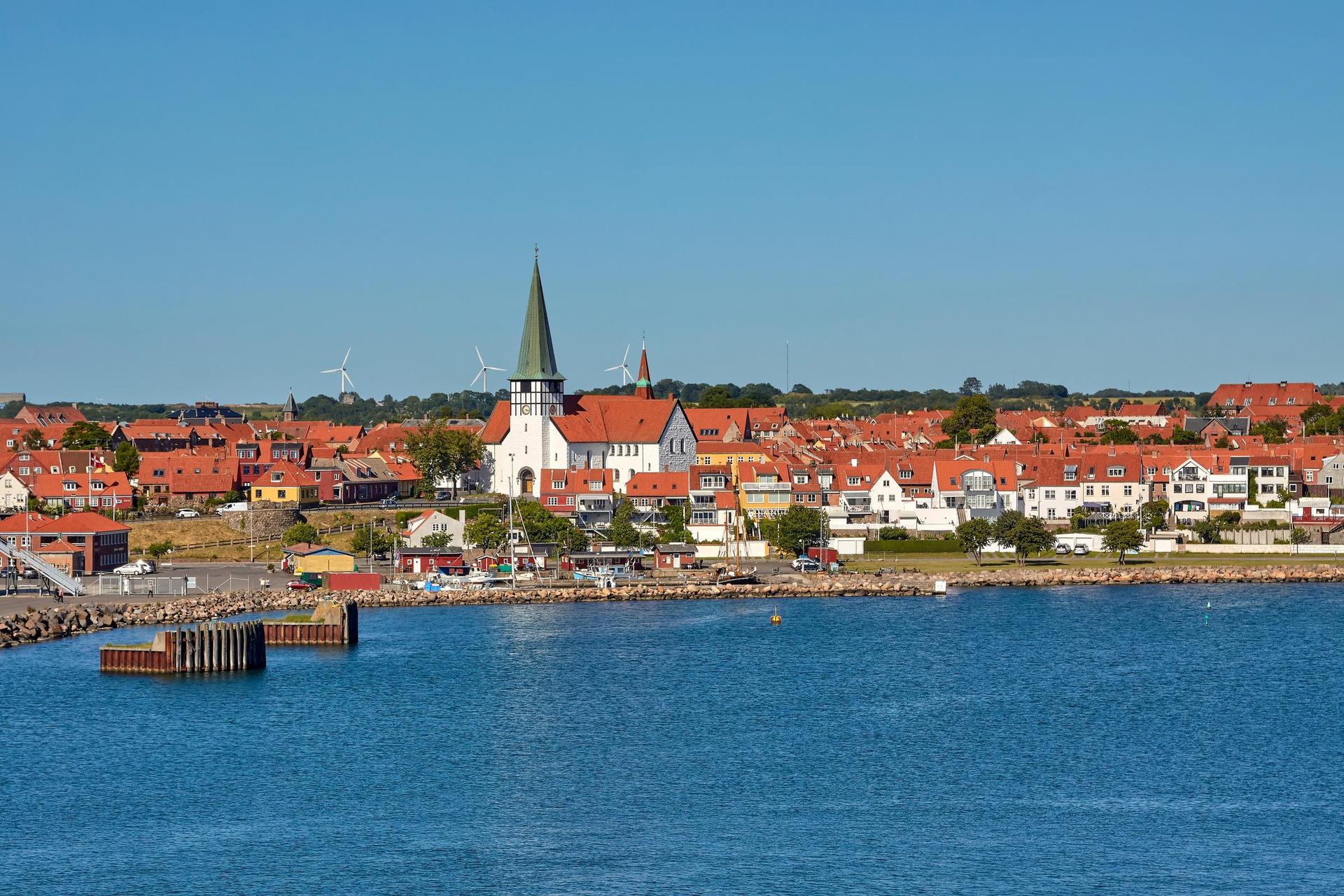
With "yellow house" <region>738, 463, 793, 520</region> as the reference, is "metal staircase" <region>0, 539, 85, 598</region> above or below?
below

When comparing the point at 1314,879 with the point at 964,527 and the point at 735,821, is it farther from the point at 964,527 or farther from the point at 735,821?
the point at 964,527

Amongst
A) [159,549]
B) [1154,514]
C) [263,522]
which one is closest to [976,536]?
[1154,514]

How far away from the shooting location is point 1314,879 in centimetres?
2602

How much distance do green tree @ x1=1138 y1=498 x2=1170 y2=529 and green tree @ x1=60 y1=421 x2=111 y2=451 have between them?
52.9 meters

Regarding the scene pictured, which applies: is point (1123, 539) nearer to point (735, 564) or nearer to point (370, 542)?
point (735, 564)

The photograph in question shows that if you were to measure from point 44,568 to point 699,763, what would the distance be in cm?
3158

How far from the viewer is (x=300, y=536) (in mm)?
69312

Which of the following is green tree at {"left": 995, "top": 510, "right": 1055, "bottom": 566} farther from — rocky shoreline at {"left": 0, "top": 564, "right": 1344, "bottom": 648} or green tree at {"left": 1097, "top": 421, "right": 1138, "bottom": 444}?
green tree at {"left": 1097, "top": 421, "right": 1138, "bottom": 444}

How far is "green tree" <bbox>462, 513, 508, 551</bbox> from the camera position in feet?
218

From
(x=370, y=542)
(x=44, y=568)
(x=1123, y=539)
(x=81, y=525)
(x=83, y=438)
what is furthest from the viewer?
(x=83, y=438)

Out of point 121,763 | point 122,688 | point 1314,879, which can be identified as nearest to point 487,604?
point 122,688

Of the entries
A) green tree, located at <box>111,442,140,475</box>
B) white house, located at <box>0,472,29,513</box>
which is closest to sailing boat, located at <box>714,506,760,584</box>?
green tree, located at <box>111,442,140,475</box>

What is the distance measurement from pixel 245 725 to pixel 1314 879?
71.6 feet

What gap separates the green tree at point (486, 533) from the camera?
66.4 metres
